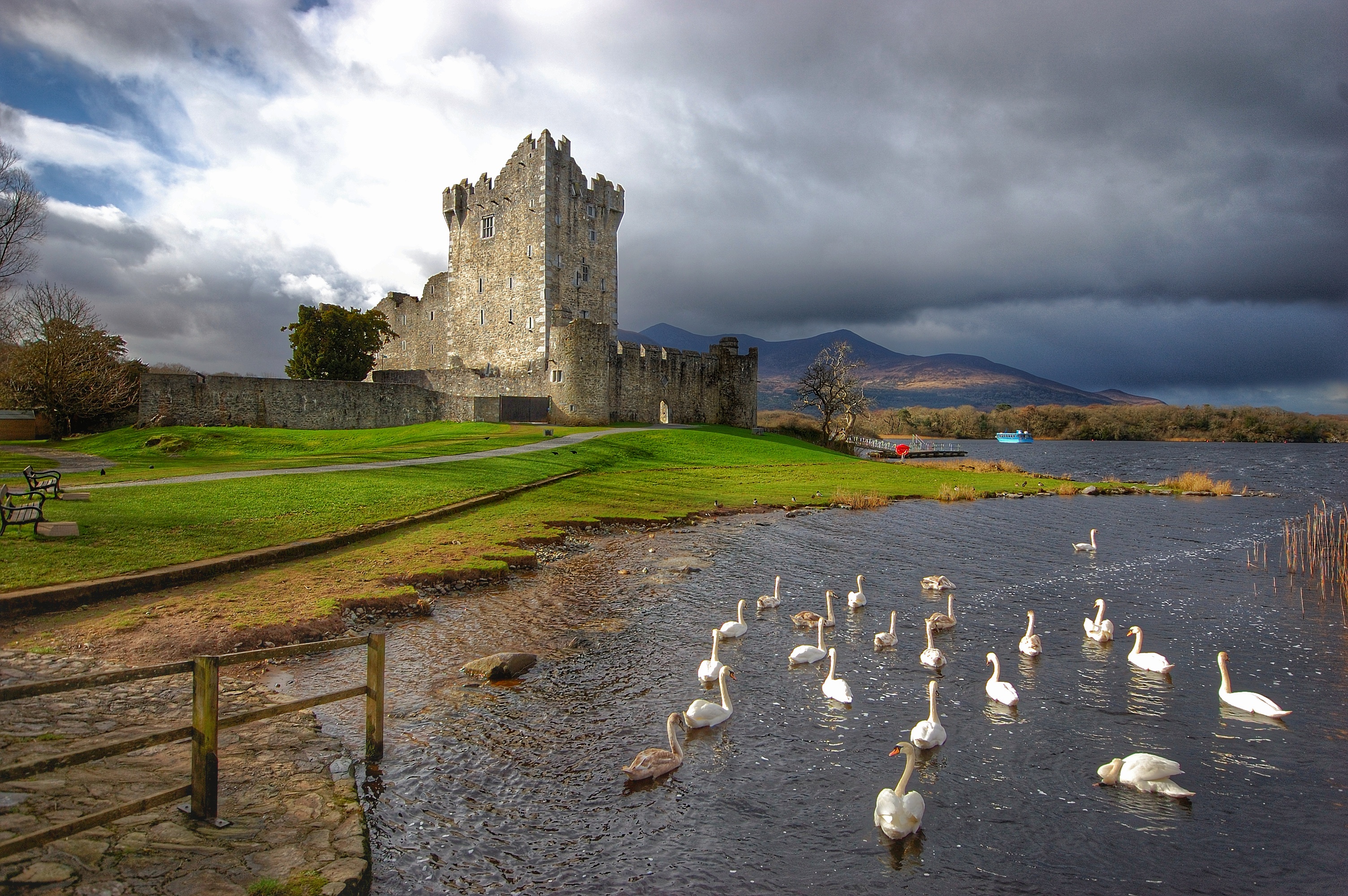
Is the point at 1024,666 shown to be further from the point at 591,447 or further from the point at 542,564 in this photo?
the point at 591,447

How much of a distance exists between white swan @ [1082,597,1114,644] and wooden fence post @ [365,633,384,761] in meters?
12.6

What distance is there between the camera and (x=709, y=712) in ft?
30.9

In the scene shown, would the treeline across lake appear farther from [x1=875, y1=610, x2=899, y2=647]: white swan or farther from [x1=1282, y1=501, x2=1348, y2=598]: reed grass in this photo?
[x1=875, y1=610, x2=899, y2=647]: white swan

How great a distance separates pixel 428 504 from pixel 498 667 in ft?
41.3

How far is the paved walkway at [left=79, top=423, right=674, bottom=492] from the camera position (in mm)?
22016

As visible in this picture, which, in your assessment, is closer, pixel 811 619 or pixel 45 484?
pixel 811 619

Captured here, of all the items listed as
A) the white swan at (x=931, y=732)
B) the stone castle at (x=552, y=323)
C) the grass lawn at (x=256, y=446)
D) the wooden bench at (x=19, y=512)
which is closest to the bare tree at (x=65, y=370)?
the grass lawn at (x=256, y=446)

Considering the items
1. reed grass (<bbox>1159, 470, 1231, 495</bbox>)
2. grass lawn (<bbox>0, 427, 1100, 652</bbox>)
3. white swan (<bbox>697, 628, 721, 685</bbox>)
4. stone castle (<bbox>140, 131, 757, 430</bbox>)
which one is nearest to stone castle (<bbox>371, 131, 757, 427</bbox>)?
stone castle (<bbox>140, 131, 757, 430</bbox>)

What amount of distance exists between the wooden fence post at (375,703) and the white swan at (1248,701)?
1130 centimetres

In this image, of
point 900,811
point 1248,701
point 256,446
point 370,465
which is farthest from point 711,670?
point 256,446

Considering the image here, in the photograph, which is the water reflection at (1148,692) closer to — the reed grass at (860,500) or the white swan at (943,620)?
the white swan at (943,620)

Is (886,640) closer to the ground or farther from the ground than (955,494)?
closer to the ground

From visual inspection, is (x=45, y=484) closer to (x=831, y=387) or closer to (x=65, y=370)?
(x=65, y=370)

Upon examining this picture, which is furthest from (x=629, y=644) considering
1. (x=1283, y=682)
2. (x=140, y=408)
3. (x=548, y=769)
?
(x=140, y=408)
